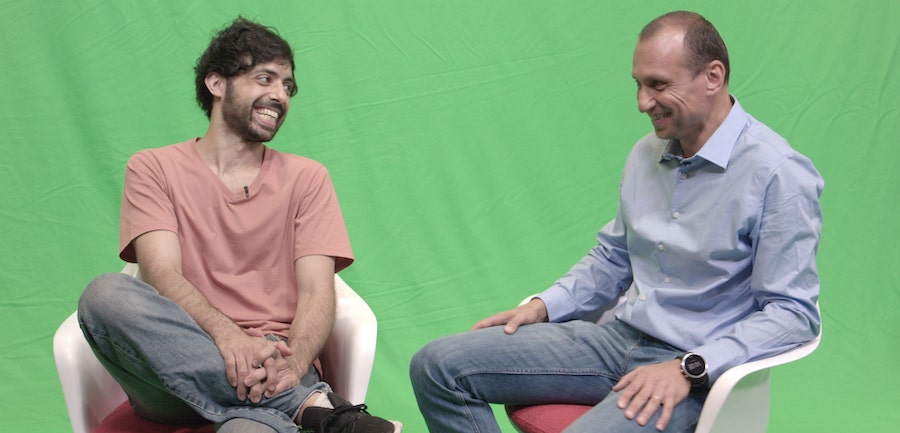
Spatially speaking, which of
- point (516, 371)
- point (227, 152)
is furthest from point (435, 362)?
point (227, 152)

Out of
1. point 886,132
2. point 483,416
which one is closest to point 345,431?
point 483,416

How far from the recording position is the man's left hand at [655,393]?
2.10 meters

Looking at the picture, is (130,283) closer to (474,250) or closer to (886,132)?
→ (474,250)

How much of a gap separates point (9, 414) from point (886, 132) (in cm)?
320

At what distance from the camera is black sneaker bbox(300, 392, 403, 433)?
2174 mm

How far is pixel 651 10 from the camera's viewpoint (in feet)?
12.9

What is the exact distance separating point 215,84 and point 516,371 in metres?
1.09

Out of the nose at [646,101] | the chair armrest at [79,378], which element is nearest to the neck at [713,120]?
the nose at [646,101]

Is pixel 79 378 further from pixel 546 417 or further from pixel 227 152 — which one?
pixel 546 417

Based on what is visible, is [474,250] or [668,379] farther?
[474,250]

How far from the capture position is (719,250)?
2.26 m

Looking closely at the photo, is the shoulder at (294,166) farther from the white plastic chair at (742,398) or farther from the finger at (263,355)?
the white plastic chair at (742,398)

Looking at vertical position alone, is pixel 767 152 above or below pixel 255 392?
above

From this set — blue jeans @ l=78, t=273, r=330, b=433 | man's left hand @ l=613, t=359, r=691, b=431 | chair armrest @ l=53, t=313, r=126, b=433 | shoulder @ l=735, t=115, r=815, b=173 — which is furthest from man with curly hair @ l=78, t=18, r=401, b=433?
shoulder @ l=735, t=115, r=815, b=173
